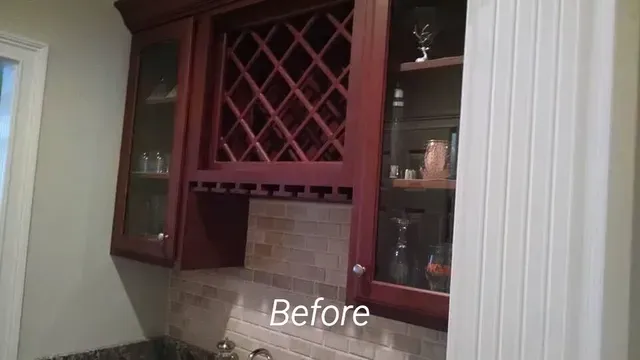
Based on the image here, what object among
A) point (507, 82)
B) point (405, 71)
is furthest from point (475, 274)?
point (405, 71)

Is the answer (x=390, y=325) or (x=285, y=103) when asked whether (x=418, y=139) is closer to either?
(x=285, y=103)

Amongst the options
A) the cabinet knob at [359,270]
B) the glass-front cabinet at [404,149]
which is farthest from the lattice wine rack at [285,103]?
the cabinet knob at [359,270]

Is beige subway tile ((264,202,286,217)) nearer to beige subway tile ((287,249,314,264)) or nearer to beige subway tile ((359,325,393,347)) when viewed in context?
beige subway tile ((287,249,314,264))

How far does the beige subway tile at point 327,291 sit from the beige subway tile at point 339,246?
109mm

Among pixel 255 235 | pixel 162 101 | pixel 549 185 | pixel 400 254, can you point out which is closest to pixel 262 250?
pixel 255 235

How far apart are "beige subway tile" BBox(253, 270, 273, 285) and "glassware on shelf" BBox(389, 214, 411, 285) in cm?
72

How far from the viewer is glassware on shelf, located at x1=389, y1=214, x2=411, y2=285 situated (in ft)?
4.10

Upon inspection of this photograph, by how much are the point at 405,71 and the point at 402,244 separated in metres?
0.41

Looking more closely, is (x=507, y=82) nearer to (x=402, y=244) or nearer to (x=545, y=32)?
(x=545, y=32)

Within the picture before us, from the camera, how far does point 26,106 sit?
186 centimetres

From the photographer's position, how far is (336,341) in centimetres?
168

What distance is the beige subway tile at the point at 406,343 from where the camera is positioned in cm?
149

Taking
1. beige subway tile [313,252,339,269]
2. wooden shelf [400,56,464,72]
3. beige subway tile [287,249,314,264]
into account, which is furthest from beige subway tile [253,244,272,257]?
wooden shelf [400,56,464,72]

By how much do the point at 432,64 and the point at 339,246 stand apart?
26.5 inches
